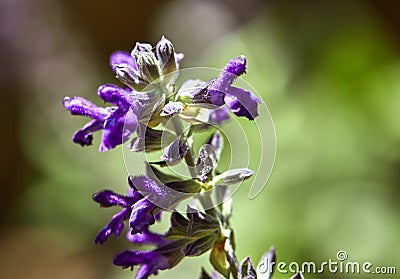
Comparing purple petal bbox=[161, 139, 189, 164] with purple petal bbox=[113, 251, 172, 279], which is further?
purple petal bbox=[113, 251, 172, 279]

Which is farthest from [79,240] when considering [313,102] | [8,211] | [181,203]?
[181,203]

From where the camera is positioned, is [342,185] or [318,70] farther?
[318,70]

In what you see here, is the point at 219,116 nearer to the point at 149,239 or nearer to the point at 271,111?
the point at 149,239

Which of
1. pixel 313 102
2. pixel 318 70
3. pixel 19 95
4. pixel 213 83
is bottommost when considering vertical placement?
pixel 213 83

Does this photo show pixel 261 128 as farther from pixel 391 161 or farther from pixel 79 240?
pixel 79 240

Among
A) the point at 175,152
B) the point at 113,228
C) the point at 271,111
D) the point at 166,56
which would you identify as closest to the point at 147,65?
the point at 166,56

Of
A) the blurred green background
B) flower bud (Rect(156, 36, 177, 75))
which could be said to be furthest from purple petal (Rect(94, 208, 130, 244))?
the blurred green background

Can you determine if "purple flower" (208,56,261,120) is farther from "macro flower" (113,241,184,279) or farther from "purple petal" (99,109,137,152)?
"macro flower" (113,241,184,279)
